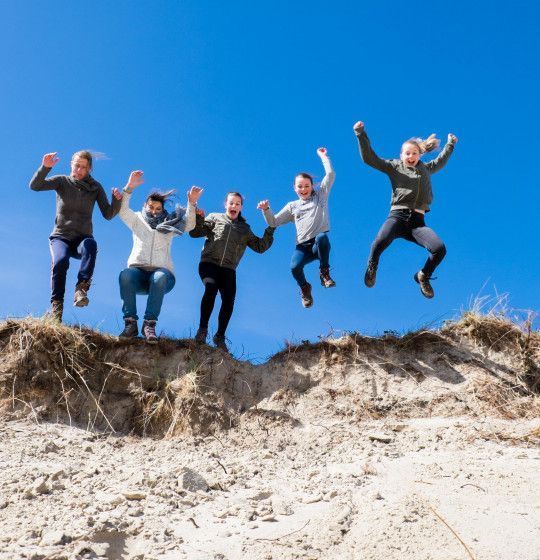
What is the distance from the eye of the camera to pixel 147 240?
24.4 feet

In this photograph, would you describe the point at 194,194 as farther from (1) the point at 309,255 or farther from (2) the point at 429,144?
(2) the point at 429,144

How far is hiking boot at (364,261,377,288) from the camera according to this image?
24.0 ft

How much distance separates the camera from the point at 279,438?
254 inches

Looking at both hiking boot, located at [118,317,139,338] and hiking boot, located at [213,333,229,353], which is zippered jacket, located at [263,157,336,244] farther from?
hiking boot, located at [118,317,139,338]

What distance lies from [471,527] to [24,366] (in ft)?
16.2

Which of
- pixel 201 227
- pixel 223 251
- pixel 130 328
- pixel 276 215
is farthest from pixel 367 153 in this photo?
pixel 130 328

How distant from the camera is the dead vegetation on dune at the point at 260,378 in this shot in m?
6.64

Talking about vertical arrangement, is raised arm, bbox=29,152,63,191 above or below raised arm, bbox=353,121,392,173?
below

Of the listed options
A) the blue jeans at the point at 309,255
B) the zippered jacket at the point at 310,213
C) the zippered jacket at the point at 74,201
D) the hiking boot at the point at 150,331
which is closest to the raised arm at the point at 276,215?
the zippered jacket at the point at 310,213

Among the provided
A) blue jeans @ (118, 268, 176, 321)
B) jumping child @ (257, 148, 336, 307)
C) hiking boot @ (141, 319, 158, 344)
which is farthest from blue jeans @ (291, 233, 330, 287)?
hiking boot @ (141, 319, 158, 344)

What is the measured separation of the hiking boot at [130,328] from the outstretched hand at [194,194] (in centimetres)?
175

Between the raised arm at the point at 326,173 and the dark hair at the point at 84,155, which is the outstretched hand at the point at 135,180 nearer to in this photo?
the dark hair at the point at 84,155

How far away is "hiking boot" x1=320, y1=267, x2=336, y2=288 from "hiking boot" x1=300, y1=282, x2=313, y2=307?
26cm

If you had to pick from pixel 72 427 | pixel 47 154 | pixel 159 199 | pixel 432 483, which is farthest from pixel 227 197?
pixel 432 483
